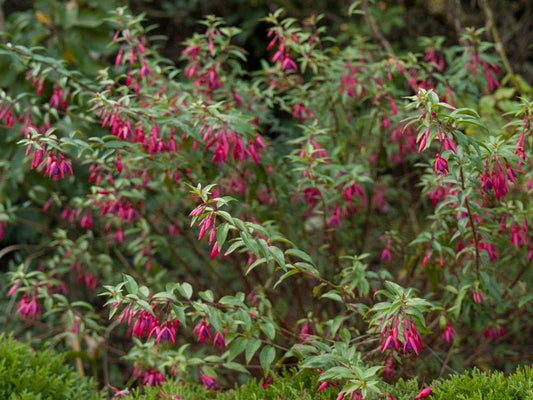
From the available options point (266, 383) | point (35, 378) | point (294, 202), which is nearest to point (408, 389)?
point (266, 383)

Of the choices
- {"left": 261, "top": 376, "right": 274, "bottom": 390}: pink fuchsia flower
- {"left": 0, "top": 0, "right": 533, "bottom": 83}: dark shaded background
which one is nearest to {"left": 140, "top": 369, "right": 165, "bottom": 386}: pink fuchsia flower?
{"left": 261, "top": 376, "right": 274, "bottom": 390}: pink fuchsia flower

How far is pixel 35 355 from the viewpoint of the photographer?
2984mm

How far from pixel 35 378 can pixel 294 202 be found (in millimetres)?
1321

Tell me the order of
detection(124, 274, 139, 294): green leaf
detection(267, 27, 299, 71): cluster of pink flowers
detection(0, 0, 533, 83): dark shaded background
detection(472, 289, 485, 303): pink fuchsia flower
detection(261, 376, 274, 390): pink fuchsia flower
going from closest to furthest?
1. detection(124, 274, 139, 294): green leaf
2. detection(261, 376, 274, 390): pink fuchsia flower
3. detection(472, 289, 485, 303): pink fuchsia flower
4. detection(267, 27, 299, 71): cluster of pink flowers
5. detection(0, 0, 533, 83): dark shaded background

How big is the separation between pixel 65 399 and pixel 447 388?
149 cm

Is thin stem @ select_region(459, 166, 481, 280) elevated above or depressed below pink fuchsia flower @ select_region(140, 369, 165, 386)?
above

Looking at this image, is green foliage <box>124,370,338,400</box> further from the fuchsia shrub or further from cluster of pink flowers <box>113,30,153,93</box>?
cluster of pink flowers <box>113,30,153,93</box>

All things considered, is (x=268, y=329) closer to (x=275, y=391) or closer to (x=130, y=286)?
(x=275, y=391)

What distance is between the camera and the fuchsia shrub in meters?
2.21

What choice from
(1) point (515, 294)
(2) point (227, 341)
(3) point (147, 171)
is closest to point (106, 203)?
(3) point (147, 171)

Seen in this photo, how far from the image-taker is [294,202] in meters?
3.29

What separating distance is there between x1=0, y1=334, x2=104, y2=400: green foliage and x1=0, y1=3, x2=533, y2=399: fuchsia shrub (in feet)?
0.59

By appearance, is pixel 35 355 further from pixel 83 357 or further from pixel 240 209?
pixel 240 209

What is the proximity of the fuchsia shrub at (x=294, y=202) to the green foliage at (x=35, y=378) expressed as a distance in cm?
18
